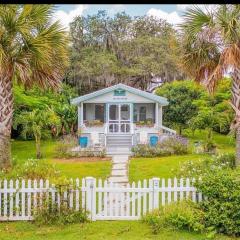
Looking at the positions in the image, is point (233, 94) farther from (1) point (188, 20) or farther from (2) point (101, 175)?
(2) point (101, 175)

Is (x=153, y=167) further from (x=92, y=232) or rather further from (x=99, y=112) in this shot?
(x=99, y=112)

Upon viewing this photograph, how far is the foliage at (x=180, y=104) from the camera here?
32.4m

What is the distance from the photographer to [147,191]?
9.44 meters

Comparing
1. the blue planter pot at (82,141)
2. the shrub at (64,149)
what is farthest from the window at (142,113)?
the shrub at (64,149)

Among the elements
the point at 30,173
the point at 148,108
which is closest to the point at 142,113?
the point at 148,108

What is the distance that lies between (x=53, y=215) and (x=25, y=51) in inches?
176

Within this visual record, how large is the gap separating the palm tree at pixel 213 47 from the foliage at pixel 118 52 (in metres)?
27.5

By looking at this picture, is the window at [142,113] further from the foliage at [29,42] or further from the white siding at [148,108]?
the foliage at [29,42]

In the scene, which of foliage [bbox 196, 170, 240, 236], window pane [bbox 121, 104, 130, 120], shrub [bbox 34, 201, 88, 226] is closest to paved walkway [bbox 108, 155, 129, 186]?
shrub [bbox 34, 201, 88, 226]

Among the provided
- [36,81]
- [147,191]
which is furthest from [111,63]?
[147,191]

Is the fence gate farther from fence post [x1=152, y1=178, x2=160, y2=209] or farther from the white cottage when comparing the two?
the white cottage

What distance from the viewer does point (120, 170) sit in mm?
17984

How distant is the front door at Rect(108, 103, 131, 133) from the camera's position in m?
29.4

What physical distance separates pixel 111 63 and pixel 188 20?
29.9 metres
